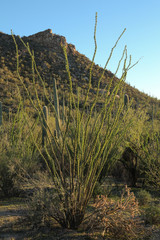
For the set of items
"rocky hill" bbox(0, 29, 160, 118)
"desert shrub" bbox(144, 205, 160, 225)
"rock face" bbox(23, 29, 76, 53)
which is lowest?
"desert shrub" bbox(144, 205, 160, 225)

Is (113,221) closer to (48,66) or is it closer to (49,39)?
(48,66)

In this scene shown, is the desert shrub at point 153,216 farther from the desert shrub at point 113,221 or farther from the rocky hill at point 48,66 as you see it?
the rocky hill at point 48,66

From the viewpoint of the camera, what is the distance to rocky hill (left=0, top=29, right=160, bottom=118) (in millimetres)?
27217

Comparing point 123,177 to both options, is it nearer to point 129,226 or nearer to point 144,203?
point 144,203

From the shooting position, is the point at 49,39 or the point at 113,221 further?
the point at 49,39

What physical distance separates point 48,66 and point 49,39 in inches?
357

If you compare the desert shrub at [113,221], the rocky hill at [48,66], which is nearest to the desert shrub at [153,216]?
the desert shrub at [113,221]

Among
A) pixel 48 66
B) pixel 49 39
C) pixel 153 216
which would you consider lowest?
pixel 153 216

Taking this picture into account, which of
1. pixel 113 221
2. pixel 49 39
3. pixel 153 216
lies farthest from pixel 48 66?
pixel 113 221

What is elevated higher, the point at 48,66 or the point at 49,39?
the point at 49,39

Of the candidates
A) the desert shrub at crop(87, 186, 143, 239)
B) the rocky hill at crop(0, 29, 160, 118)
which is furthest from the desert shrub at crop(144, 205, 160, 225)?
the rocky hill at crop(0, 29, 160, 118)

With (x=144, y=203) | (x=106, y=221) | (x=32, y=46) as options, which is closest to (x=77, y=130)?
A: (x=106, y=221)

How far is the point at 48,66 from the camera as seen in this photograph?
3341 cm

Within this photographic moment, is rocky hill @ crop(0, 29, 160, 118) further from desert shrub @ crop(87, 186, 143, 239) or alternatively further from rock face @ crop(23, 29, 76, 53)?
A: desert shrub @ crop(87, 186, 143, 239)
